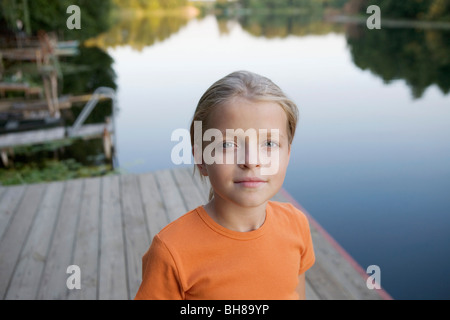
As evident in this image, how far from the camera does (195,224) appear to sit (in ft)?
3.16

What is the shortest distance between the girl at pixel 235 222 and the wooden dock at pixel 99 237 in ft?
4.37

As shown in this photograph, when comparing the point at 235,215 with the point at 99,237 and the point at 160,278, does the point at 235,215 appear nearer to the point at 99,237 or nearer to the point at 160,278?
the point at 160,278

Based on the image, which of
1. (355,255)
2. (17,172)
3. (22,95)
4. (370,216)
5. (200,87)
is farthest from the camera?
(200,87)

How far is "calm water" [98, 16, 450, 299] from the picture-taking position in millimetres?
4609

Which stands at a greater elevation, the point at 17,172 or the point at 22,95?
the point at 22,95

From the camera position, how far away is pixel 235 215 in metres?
0.96

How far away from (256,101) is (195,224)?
0.32 metres

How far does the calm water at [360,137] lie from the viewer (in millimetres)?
4609

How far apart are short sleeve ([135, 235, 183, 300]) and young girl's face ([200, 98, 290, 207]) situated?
19cm

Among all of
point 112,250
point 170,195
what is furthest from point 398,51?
point 112,250

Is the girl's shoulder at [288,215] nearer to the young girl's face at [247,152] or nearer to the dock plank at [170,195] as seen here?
the young girl's face at [247,152]
